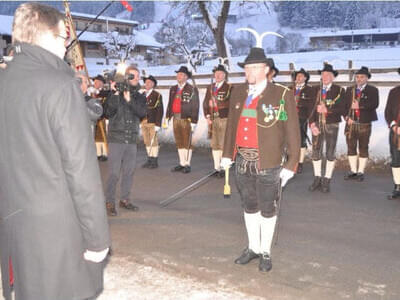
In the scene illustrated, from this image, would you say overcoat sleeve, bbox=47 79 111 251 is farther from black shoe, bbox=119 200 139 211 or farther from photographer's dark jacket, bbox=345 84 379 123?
photographer's dark jacket, bbox=345 84 379 123

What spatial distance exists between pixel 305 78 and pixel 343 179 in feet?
7.62

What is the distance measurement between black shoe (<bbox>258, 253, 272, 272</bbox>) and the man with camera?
2.74 metres

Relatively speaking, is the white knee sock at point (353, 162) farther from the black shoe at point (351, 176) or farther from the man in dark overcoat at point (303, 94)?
the man in dark overcoat at point (303, 94)

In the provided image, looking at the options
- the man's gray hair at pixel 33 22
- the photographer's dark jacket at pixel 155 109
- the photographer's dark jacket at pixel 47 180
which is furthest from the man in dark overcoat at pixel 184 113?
the man's gray hair at pixel 33 22

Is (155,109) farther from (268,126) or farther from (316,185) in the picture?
(268,126)

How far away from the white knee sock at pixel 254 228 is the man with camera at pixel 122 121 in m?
2.43

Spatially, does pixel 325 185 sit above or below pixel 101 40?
below

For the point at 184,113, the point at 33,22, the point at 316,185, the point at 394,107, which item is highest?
the point at 33,22

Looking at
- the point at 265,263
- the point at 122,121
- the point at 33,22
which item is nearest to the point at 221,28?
the point at 122,121

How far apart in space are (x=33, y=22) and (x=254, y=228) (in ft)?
10.5

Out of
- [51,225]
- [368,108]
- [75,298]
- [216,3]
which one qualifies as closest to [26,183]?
[51,225]

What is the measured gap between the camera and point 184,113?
32.7 ft

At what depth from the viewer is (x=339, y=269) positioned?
14.6 ft

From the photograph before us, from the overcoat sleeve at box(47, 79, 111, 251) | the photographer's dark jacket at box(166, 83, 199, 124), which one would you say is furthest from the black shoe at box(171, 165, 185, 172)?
the overcoat sleeve at box(47, 79, 111, 251)
